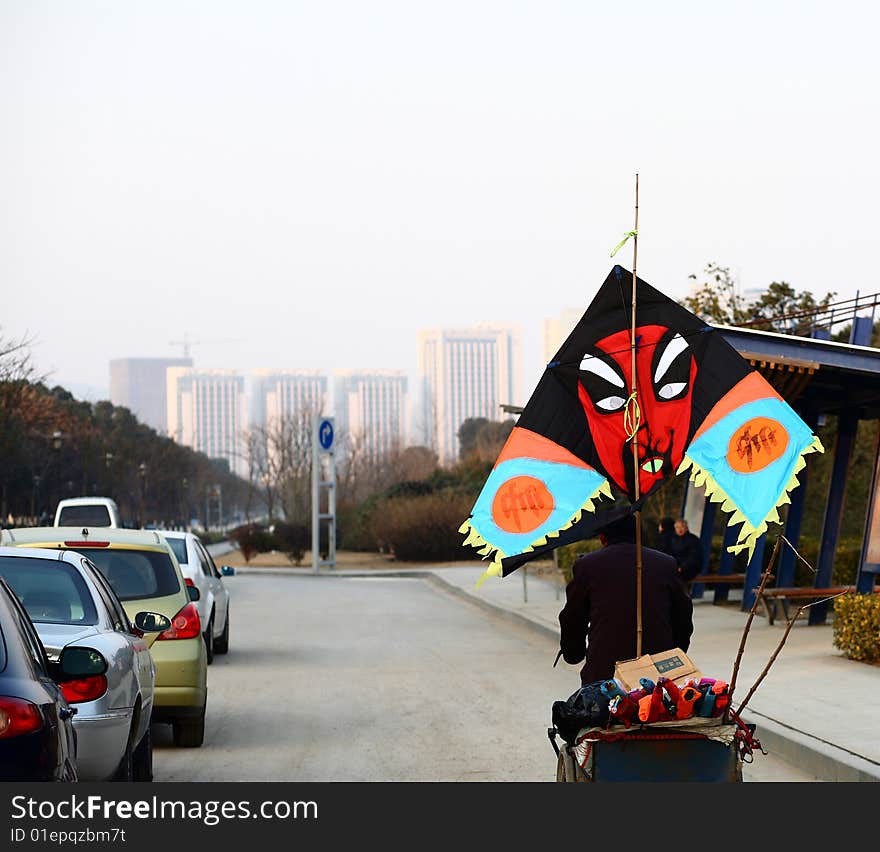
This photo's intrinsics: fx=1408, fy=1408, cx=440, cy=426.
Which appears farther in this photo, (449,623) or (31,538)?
(449,623)

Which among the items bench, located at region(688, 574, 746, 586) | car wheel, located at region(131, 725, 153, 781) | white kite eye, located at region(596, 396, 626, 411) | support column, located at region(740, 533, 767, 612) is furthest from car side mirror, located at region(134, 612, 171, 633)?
bench, located at region(688, 574, 746, 586)

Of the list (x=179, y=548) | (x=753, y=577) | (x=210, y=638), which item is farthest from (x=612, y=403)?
(x=753, y=577)

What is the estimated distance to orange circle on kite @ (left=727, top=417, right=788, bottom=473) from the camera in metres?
6.33

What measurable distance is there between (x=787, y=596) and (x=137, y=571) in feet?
35.9

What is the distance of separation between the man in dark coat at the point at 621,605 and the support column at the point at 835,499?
14.7 m

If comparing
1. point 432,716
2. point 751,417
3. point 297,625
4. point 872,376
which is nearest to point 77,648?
point 751,417

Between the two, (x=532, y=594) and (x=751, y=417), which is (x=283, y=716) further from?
(x=532, y=594)

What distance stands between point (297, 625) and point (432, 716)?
1192 centimetres

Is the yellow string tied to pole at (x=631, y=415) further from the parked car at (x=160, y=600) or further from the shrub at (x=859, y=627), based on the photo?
the shrub at (x=859, y=627)

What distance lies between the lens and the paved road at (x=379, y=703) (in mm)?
9766

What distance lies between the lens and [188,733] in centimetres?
1093

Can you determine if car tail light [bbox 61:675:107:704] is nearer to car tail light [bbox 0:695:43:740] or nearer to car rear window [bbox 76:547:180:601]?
car tail light [bbox 0:695:43:740]

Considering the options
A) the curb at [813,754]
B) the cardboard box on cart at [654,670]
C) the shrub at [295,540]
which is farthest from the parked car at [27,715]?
the shrub at [295,540]

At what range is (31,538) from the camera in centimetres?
1163
